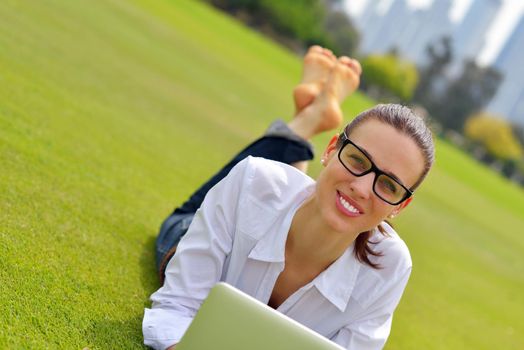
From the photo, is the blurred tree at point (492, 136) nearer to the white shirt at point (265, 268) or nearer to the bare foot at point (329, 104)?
the bare foot at point (329, 104)

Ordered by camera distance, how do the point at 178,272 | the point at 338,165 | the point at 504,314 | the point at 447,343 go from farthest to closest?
the point at 504,314, the point at 447,343, the point at 178,272, the point at 338,165

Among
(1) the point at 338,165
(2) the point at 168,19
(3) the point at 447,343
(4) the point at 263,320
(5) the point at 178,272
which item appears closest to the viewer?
(4) the point at 263,320

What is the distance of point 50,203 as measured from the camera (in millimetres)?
3326

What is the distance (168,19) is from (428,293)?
1790cm

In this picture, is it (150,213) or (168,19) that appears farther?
(168,19)

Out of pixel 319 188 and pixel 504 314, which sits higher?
pixel 319 188

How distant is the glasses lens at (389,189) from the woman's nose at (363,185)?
2cm

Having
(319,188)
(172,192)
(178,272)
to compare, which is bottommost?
(172,192)

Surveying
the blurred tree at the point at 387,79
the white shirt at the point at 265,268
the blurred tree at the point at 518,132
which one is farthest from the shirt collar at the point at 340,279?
the blurred tree at the point at 518,132

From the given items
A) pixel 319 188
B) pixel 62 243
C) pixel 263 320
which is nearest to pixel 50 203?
pixel 62 243

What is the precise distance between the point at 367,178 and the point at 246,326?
674 mm

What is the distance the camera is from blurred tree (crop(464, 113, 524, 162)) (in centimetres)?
8475

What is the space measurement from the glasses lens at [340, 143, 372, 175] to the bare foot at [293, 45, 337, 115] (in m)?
2.42

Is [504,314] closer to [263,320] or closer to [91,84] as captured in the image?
[91,84]
